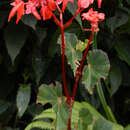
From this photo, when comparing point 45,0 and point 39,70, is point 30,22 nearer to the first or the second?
point 39,70

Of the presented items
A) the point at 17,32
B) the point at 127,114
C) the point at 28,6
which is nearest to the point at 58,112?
the point at 28,6

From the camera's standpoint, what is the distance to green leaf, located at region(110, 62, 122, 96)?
127 cm

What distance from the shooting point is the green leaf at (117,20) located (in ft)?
3.85

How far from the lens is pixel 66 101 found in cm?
53

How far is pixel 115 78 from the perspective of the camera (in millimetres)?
1281

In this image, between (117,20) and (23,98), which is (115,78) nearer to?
(117,20)

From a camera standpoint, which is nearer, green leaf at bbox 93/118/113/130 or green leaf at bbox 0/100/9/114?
green leaf at bbox 93/118/113/130

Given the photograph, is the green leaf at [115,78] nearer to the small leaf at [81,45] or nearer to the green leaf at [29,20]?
the green leaf at [29,20]

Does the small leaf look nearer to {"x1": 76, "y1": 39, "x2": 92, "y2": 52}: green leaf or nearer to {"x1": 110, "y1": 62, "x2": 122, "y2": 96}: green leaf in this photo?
{"x1": 76, "y1": 39, "x2": 92, "y2": 52}: green leaf

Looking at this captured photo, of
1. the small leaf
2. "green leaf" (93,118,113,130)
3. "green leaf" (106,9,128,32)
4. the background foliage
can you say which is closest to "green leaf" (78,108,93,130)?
"green leaf" (93,118,113,130)

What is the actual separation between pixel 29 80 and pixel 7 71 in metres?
0.12

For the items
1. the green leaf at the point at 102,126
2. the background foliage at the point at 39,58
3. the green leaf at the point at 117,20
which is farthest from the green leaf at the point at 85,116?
the green leaf at the point at 117,20

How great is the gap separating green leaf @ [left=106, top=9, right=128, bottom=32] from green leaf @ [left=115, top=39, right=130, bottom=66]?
0.14 m

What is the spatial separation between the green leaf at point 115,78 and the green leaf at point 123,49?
2.9 inches
